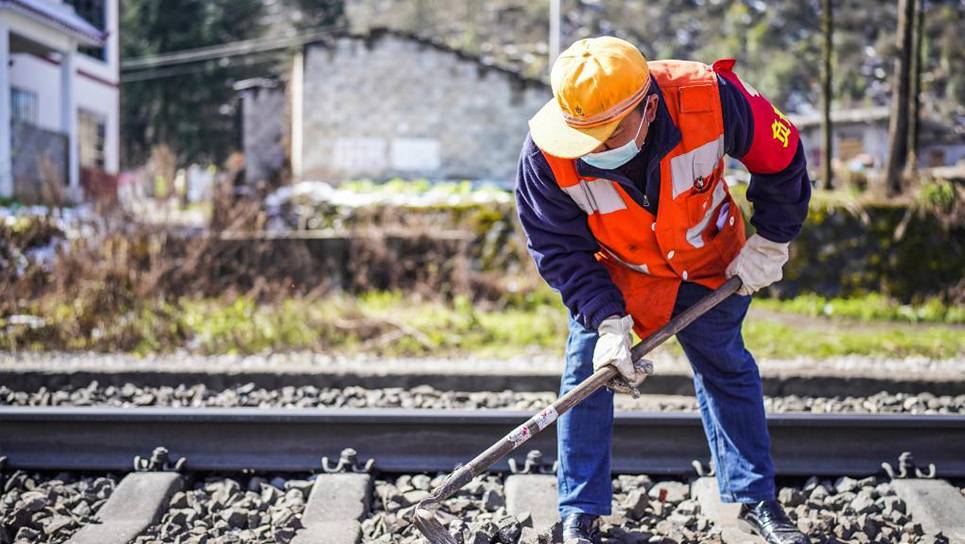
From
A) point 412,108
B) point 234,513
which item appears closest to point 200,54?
point 412,108

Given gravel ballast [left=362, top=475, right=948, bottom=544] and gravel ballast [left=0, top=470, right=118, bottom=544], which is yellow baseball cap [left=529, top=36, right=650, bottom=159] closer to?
gravel ballast [left=362, top=475, right=948, bottom=544]

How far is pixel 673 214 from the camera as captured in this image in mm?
2979

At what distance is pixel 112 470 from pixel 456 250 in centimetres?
512

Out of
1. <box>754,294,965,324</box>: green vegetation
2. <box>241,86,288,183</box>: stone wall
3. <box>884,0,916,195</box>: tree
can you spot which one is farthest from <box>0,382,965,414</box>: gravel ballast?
<box>241,86,288,183</box>: stone wall

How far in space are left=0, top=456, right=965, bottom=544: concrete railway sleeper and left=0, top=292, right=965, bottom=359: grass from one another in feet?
8.16

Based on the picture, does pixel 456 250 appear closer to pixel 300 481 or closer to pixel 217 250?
pixel 217 250

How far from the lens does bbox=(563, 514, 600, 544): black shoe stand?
3.16 meters

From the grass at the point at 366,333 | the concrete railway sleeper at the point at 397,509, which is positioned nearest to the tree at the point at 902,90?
the grass at the point at 366,333

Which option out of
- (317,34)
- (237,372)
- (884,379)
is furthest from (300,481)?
(317,34)

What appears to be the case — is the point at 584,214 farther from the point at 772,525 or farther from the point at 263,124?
the point at 263,124

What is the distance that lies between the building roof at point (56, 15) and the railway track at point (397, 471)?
47.4 feet

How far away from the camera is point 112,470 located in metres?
3.93

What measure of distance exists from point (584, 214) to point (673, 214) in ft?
1.04

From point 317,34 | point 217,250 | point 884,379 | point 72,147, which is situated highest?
point 317,34
